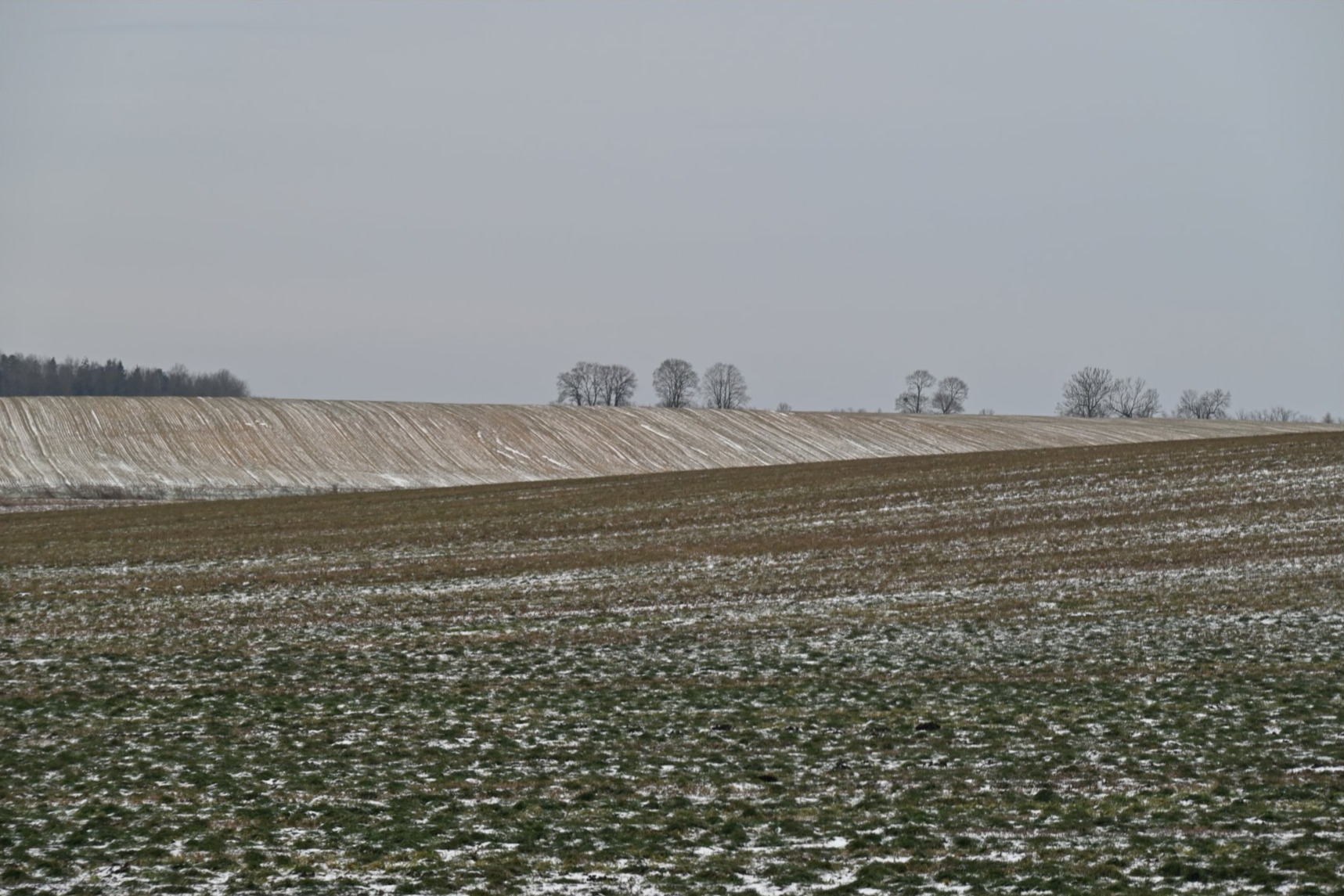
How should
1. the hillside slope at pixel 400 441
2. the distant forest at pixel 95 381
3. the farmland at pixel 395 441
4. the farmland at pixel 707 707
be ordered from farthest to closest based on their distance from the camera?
the distant forest at pixel 95 381
the hillside slope at pixel 400 441
the farmland at pixel 395 441
the farmland at pixel 707 707

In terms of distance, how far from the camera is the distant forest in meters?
140

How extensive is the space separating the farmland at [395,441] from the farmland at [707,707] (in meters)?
23.6

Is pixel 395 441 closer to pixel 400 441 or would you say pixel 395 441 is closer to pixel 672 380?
pixel 400 441

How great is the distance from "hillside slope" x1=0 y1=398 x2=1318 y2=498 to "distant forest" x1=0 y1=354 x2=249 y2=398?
7123 centimetres

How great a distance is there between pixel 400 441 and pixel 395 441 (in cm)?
27

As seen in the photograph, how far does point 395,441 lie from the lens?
232ft

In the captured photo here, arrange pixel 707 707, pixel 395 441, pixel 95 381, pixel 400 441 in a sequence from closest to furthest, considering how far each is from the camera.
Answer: pixel 707 707 < pixel 395 441 < pixel 400 441 < pixel 95 381

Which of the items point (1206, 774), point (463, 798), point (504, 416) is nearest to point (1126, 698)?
point (1206, 774)

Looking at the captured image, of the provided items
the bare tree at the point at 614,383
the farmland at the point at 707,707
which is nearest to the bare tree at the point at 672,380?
the bare tree at the point at 614,383

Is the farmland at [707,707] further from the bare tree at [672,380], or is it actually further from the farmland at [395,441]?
the bare tree at [672,380]

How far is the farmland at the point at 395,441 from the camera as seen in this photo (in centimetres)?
5988

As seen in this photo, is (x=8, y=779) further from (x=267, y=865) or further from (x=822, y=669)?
(x=822, y=669)

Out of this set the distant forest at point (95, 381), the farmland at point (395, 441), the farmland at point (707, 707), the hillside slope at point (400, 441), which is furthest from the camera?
the distant forest at point (95, 381)

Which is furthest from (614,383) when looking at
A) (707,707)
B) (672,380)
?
(707,707)
